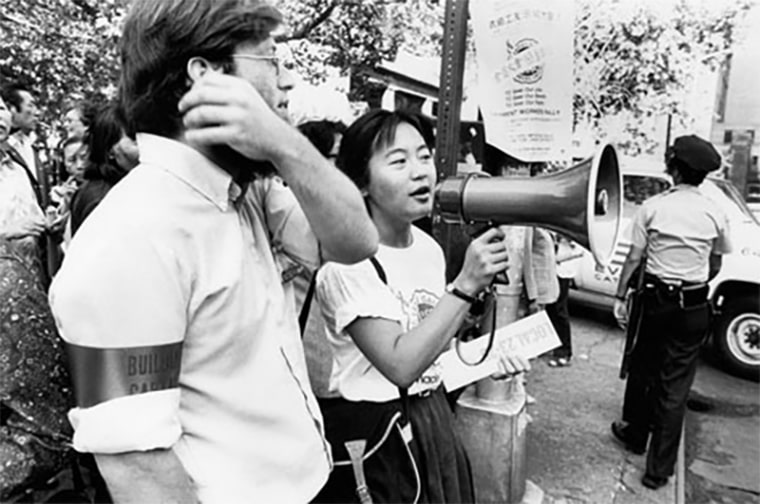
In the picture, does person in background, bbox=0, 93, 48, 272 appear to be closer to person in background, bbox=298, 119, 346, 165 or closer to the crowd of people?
the crowd of people

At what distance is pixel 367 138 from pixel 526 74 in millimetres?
890

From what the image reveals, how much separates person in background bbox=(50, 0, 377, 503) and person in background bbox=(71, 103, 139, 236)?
50.7 inches

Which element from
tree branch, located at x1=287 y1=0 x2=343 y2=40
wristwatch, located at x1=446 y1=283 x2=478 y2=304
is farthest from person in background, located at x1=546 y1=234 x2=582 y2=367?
wristwatch, located at x1=446 y1=283 x2=478 y2=304

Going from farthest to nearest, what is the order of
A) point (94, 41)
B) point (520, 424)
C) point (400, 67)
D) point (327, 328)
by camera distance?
point (400, 67)
point (520, 424)
point (94, 41)
point (327, 328)

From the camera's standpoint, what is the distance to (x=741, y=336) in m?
5.24

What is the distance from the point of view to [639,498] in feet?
10.6

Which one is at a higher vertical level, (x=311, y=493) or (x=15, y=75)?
(x=15, y=75)

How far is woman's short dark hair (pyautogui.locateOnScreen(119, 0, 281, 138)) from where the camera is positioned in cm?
89

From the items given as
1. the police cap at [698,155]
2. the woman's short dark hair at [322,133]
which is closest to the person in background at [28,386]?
the woman's short dark hair at [322,133]

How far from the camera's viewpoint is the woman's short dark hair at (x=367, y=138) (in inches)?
64.2

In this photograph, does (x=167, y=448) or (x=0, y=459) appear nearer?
(x=167, y=448)

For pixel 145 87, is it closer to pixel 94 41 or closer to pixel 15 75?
pixel 15 75

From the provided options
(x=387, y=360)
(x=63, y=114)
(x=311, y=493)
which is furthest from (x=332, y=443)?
(x=63, y=114)

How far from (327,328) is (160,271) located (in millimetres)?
824
